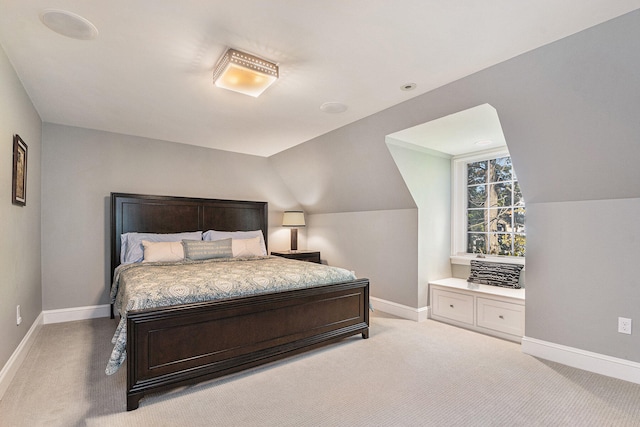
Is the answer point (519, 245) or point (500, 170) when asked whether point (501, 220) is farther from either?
point (500, 170)

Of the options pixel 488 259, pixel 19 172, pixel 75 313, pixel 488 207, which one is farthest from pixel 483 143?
pixel 75 313

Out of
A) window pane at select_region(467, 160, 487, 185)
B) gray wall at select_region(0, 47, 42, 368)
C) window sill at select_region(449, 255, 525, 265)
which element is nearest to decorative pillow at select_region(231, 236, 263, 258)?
gray wall at select_region(0, 47, 42, 368)

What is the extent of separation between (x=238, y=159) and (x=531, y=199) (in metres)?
3.99

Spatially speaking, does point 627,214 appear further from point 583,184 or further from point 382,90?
point 382,90

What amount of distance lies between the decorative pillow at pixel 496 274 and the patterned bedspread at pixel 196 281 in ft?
5.29

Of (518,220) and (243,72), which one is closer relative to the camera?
(243,72)

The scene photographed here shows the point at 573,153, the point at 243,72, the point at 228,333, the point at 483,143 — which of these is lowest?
the point at 228,333

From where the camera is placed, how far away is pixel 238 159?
5125 millimetres

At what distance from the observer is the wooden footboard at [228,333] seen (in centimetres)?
212

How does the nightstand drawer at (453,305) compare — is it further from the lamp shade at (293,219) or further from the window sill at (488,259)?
the lamp shade at (293,219)

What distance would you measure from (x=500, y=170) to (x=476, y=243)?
98cm

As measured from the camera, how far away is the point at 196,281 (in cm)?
259

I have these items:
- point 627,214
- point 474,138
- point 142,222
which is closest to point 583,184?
point 627,214

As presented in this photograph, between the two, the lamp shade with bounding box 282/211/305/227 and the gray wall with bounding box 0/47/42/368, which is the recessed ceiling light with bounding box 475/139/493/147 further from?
the gray wall with bounding box 0/47/42/368
